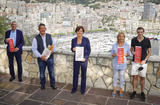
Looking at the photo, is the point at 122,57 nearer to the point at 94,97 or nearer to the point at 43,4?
the point at 94,97

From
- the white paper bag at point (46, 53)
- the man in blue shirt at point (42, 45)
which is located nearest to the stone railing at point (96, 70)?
the man in blue shirt at point (42, 45)

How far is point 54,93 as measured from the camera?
322cm

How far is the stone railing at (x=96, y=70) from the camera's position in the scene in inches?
119

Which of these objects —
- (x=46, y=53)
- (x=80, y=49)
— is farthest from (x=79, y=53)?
(x=46, y=53)

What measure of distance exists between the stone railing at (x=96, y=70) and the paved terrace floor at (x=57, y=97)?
157mm

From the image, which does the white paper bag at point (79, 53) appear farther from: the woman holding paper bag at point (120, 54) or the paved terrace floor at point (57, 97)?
the paved terrace floor at point (57, 97)

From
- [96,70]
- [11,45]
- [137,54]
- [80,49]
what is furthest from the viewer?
[11,45]

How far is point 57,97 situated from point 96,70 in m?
0.98

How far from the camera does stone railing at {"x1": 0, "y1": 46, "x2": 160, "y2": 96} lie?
3025mm

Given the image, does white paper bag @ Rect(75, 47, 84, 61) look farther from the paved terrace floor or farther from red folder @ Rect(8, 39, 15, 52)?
red folder @ Rect(8, 39, 15, 52)

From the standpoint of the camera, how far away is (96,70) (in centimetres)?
343

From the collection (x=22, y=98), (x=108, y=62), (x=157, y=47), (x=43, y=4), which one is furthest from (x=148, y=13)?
(x=43, y=4)

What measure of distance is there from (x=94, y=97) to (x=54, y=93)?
80 centimetres

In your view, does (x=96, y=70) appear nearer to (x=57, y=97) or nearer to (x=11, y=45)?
(x=57, y=97)
